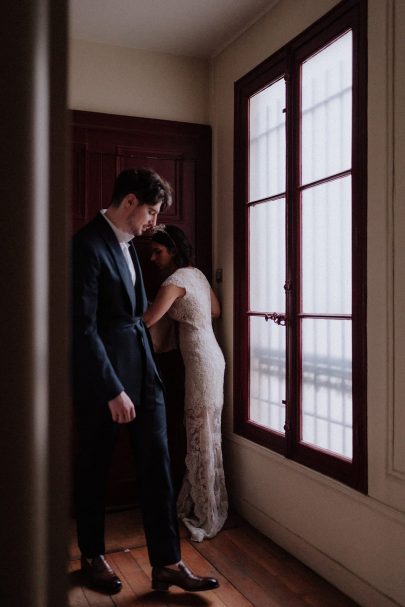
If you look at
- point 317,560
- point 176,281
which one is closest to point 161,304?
point 176,281

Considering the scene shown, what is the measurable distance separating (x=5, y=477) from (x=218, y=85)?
3318mm

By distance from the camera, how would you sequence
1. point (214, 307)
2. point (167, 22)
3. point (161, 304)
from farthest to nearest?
1. point (214, 307)
2. point (167, 22)
3. point (161, 304)

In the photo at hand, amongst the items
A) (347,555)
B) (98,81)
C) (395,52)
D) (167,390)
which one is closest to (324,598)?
(347,555)

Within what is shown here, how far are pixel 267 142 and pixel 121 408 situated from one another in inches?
60.2

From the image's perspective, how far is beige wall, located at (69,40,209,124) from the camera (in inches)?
118

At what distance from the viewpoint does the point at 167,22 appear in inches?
112

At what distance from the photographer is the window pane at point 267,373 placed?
104 inches

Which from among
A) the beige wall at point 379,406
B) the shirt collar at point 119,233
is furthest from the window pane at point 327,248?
the shirt collar at point 119,233

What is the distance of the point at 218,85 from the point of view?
10.5 ft

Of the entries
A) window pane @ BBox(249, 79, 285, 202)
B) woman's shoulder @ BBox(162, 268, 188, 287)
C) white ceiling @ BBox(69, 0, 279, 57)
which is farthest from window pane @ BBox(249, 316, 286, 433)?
white ceiling @ BBox(69, 0, 279, 57)

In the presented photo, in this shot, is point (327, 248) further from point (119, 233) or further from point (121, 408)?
point (121, 408)

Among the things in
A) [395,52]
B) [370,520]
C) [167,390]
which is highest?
[395,52]

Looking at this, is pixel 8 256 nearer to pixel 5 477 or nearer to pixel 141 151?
pixel 5 477

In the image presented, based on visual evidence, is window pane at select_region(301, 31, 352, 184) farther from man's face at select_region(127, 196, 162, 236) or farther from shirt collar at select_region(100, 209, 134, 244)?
shirt collar at select_region(100, 209, 134, 244)
